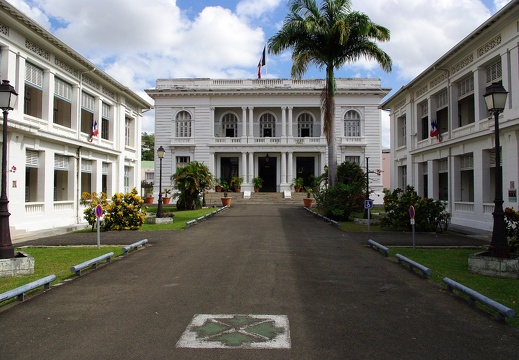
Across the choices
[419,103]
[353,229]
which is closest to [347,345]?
[353,229]

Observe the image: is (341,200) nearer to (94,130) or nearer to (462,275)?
(462,275)

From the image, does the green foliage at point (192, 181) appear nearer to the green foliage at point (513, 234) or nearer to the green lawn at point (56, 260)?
the green lawn at point (56, 260)

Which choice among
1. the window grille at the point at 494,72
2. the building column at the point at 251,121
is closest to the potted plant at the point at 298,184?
the building column at the point at 251,121

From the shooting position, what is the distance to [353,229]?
18.4m

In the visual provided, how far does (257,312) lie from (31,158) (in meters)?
16.4

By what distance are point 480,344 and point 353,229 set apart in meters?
13.4

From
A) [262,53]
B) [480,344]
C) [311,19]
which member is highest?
[262,53]

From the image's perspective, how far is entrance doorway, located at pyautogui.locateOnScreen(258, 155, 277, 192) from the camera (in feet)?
157

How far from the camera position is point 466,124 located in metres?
22.5

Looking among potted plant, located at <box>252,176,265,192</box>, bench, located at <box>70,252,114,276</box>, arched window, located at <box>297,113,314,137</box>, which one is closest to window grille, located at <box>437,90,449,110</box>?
bench, located at <box>70,252,114,276</box>

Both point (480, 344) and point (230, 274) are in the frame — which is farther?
point (230, 274)

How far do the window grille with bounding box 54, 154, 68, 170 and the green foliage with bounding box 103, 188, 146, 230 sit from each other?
4.95 metres

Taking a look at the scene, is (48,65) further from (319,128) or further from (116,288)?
(319,128)

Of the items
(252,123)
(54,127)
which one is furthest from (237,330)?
(252,123)
